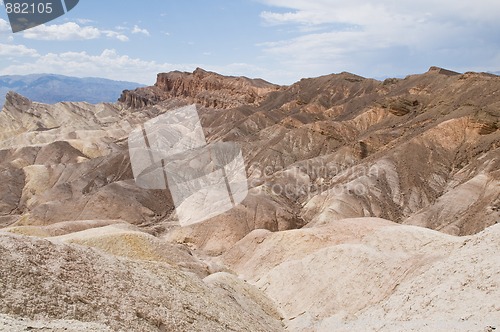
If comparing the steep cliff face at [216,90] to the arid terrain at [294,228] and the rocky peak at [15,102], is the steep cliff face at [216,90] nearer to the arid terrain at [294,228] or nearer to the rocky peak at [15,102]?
the arid terrain at [294,228]

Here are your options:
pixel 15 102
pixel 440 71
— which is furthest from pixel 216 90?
pixel 440 71

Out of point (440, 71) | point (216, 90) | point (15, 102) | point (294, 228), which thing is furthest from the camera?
point (216, 90)

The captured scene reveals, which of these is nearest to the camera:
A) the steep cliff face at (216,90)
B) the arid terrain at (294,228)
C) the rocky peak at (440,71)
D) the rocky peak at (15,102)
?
the arid terrain at (294,228)

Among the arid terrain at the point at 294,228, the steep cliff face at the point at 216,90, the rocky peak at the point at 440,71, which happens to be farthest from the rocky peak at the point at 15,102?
the rocky peak at the point at 440,71

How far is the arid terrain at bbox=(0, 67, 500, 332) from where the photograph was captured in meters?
15.6

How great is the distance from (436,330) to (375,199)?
41.9 m

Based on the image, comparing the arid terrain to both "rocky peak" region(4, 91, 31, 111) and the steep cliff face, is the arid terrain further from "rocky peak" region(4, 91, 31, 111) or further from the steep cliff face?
the steep cliff face

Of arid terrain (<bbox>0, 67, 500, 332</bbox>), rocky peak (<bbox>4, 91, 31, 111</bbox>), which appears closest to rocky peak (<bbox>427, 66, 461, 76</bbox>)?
arid terrain (<bbox>0, 67, 500, 332</bbox>)

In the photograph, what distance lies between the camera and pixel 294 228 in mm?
52000

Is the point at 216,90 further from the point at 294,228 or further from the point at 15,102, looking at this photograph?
the point at 294,228

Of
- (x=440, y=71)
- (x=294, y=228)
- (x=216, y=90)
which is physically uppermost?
(x=440, y=71)

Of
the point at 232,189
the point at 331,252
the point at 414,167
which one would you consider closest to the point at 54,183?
the point at 232,189

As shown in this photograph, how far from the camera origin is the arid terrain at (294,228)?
15648mm

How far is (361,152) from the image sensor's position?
2788 inches
